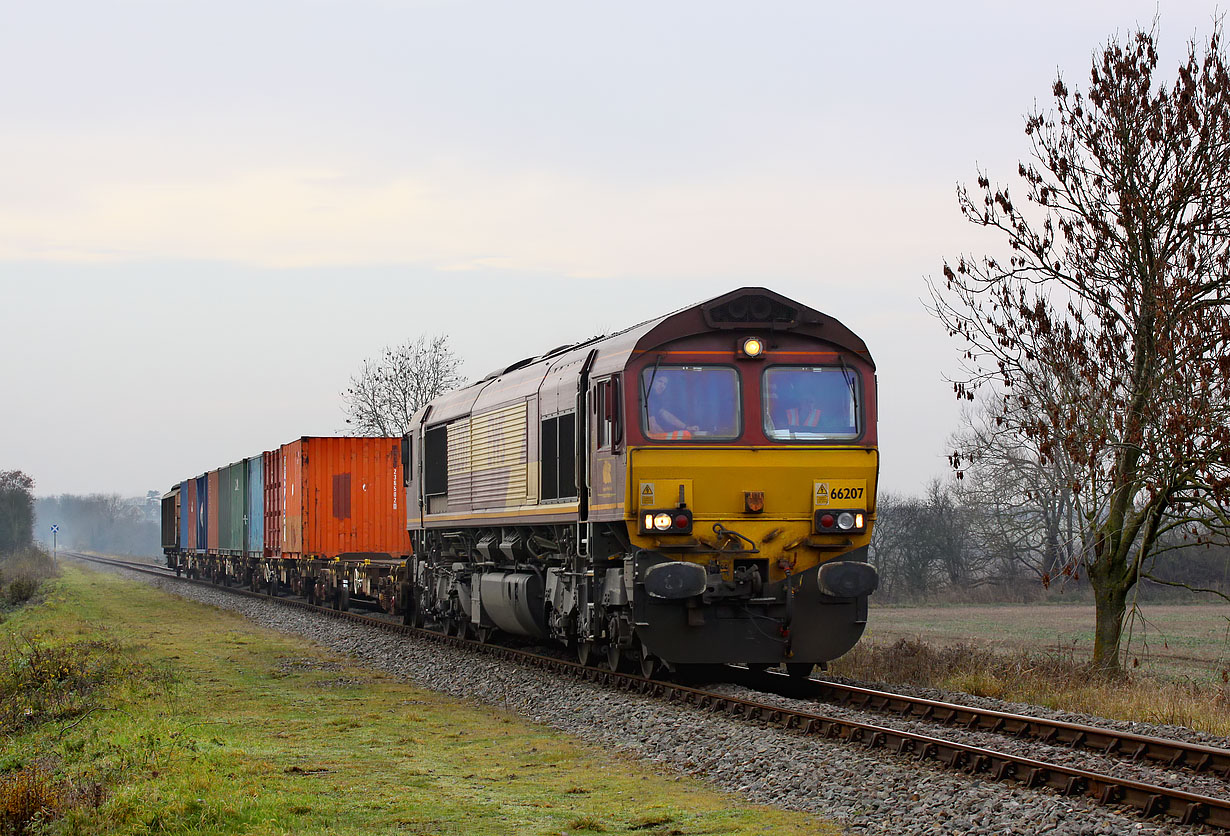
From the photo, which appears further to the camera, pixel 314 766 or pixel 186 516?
pixel 186 516

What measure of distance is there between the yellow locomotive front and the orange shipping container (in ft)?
60.4

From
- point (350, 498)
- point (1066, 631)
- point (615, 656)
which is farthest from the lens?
point (1066, 631)

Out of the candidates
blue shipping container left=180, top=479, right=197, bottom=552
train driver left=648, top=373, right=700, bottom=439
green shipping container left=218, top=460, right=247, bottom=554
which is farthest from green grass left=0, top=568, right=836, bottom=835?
blue shipping container left=180, top=479, right=197, bottom=552

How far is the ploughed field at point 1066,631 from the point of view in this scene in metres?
23.4

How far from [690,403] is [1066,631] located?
926 inches

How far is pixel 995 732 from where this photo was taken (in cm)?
1134

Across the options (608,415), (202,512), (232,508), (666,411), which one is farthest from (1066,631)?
(202,512)

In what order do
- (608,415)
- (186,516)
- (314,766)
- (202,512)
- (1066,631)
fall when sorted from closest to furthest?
(314,766) < (608,415) < (1066,631) < (202,512) < (186,516)

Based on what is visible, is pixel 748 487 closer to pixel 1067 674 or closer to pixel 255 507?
pixel 1067 674

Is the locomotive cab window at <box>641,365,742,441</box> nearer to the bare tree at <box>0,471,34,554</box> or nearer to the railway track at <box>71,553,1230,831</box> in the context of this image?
the railway track at <box>71,553,1230,831</box>

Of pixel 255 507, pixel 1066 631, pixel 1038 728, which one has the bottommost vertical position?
pixel 1066 631

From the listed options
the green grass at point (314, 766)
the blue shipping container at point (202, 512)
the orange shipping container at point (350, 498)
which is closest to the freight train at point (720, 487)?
the green grass at point (314, 766)

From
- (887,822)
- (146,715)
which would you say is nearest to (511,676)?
(146,715)

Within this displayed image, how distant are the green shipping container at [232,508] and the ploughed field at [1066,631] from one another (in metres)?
20.5
